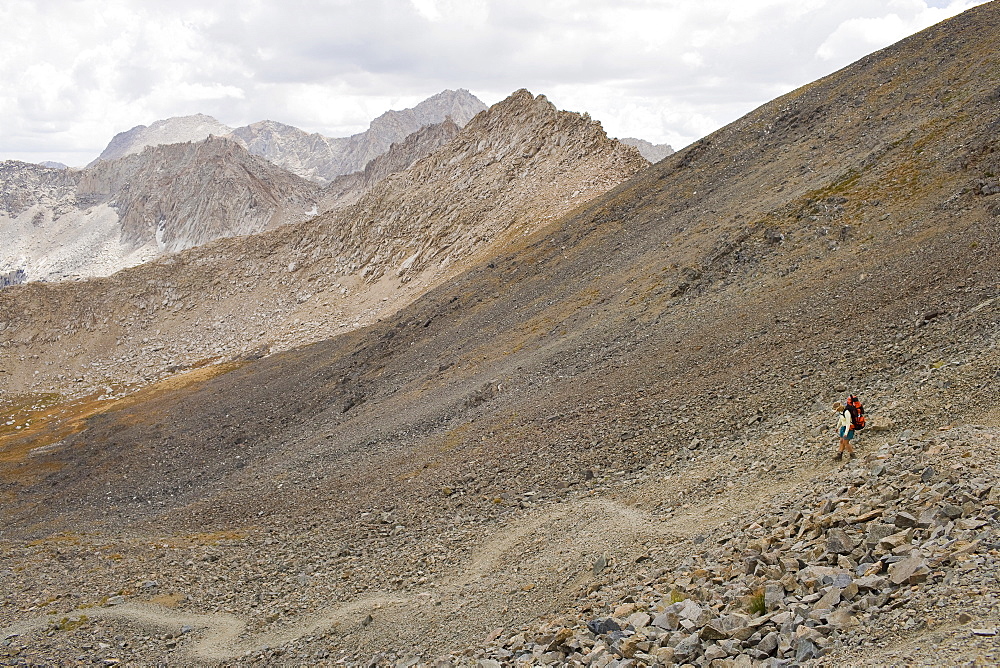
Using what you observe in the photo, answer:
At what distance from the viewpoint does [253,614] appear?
58.5 ft

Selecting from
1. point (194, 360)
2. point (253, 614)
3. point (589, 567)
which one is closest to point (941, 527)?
point (589, 567)

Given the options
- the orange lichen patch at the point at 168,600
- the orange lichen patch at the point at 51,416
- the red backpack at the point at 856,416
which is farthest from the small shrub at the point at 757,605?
the orange lichen patch at the point at 51,416

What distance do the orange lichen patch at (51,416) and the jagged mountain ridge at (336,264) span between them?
131 inches

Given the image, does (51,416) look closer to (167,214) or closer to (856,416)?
(856,416)

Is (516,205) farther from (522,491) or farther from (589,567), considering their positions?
(589,567)

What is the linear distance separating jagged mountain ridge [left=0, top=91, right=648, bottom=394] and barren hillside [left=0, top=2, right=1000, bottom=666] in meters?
17.0

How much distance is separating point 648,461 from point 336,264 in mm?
57746

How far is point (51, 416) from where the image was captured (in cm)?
6153

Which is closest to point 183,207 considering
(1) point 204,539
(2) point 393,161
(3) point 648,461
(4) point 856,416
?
(2) point 393,161

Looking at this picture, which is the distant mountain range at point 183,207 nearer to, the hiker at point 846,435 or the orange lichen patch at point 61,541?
the orange lichen patch at point 61,541

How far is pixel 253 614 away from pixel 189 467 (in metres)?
21.4

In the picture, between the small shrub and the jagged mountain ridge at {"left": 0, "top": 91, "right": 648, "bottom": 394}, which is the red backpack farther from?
the jagged mountain ridge at {"left": 0, "top": 91, "right": 648, "bottom": 394}

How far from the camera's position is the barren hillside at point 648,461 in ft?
33.9

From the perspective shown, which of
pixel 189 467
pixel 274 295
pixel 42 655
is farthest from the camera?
pixel 274 295
